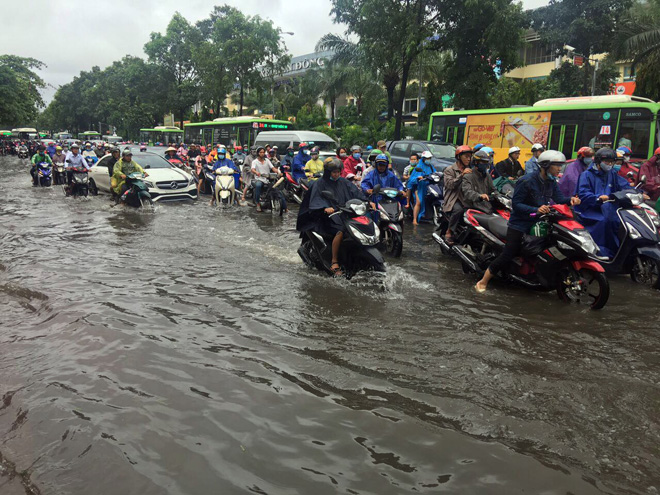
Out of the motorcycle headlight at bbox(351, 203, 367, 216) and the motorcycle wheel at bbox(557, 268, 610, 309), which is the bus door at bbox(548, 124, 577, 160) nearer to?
the motorcycle wheel at bbox(557, 268, 610, 309)

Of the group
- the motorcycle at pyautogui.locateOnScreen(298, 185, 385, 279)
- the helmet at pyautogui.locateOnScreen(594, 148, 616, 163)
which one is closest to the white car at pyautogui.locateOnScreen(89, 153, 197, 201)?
the motorcycle at pyautogui.locateOnScreen(298, 185, 385, 279)

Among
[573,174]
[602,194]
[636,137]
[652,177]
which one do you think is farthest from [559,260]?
[636,137]

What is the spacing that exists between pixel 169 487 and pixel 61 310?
3.26 m

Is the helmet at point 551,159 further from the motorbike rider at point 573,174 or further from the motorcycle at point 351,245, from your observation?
the motorbike rider at point 573,174

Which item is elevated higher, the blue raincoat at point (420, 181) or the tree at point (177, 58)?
the tree at point (177, 58)

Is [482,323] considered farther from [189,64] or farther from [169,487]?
[189,64]

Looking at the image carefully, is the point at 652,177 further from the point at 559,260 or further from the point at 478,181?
the point at 559,260

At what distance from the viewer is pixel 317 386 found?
12.2 feet

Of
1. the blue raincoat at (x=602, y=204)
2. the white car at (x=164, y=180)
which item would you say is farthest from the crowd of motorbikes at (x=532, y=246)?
the white car at (x=164, y=180)

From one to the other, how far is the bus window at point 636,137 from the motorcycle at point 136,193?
11.3 meters

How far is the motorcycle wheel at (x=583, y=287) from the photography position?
208 inches

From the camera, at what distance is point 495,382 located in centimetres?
378

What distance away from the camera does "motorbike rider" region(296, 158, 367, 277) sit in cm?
659

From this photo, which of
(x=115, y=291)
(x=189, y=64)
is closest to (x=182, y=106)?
(x=189, y=64)
